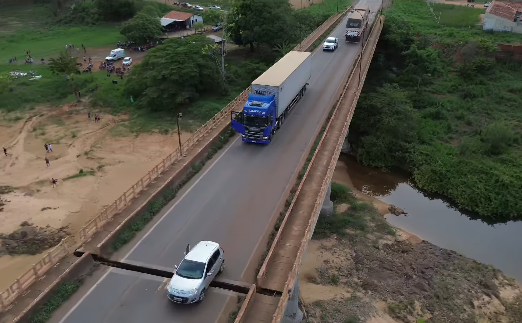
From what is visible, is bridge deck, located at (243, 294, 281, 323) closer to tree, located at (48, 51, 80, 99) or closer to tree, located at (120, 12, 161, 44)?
tree, located at (48, 51, 80, 99)

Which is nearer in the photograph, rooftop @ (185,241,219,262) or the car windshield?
the car windshield

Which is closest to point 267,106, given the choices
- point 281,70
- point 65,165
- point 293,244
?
point 281,70

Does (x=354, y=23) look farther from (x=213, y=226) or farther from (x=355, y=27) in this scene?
(x=213, y=226)

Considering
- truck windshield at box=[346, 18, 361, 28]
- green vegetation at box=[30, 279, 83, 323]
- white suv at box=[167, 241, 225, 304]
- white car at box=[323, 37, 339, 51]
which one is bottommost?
green vegetation at box=[30, 279, 83, 323]

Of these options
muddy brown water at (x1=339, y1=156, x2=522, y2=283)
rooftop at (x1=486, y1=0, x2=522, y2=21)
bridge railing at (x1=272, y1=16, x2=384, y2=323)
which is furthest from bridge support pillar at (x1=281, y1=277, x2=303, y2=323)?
rooftop at (x1=486, y1=0, x2=522, y2=21)

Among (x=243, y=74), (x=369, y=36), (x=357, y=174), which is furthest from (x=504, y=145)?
(x=243, y=74)

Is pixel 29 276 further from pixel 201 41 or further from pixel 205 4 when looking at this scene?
pixel 205 4
